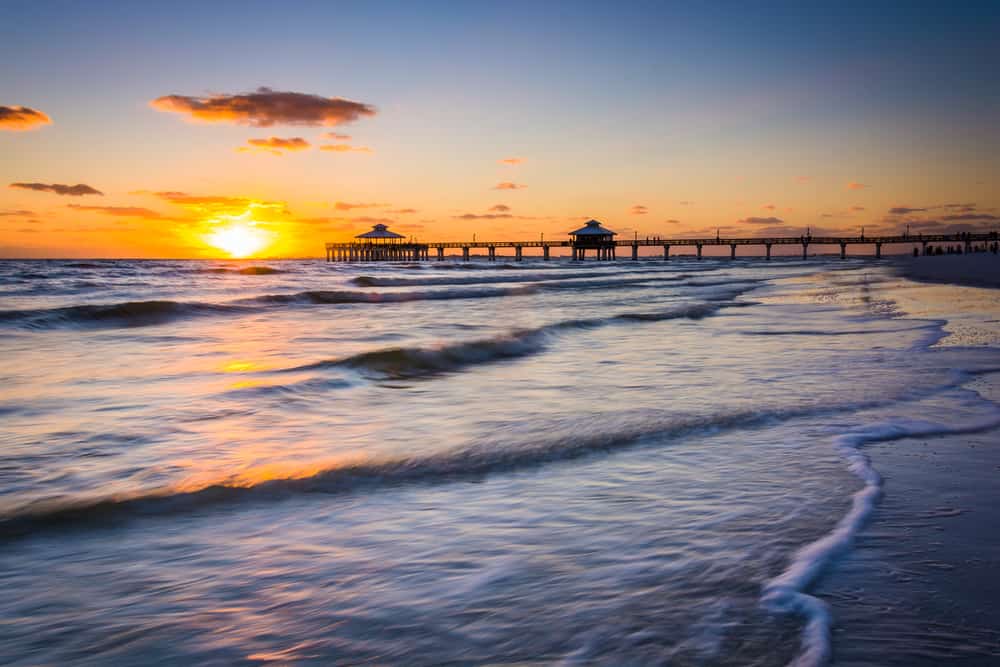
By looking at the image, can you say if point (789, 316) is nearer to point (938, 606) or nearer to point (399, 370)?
point (399, 370)

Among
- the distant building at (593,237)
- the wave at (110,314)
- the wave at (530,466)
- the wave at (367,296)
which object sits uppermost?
the distant building at (593,237)

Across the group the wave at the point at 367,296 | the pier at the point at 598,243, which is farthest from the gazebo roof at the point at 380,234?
the wave at the point at 367,296

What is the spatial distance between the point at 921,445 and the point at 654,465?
157 cm

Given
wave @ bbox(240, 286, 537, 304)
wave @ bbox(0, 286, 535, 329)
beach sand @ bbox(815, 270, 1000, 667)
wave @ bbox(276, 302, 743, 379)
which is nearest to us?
beach sand @ bbox(815, 270, 1000, 667)

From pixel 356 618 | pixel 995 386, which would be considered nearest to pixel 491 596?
pixel 356 618

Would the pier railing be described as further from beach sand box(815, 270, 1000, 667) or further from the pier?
beach sand box(815, 270, 1000, 667)

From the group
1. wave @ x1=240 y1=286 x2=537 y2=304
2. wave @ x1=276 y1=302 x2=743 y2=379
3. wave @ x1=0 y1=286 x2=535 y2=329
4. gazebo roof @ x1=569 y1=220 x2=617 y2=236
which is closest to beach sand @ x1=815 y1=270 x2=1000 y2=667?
wave @ x1=276 y1=302 x2=743 y2=379

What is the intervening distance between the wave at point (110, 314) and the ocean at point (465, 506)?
6.10m

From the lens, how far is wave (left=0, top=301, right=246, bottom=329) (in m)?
12.7

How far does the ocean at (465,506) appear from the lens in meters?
1.91

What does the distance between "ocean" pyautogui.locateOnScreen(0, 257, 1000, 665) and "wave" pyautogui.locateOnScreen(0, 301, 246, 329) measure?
240 inches

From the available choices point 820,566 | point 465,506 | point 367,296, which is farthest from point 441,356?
point 367,296

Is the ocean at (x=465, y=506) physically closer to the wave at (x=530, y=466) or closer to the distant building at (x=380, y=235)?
the wave at (x=530, y=466)

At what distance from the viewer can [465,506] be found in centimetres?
304
